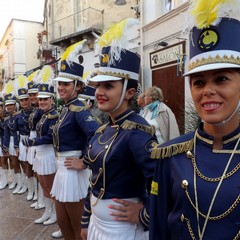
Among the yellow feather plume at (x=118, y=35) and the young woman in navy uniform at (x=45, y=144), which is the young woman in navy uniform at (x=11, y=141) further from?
the yellow feather plume at (x=118, y=35)

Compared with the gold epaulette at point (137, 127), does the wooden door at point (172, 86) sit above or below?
above

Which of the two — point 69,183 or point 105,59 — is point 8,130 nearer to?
point 69,183

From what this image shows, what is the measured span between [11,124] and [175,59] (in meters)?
4.49

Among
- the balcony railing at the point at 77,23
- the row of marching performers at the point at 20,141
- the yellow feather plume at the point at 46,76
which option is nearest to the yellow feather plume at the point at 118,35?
the yellow feather plume at the point at 46,76

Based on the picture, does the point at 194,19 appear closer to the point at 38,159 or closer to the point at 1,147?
the point at 38,159

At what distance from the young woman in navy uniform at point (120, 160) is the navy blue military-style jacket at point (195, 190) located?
0.39 m

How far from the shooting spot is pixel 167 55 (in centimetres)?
828

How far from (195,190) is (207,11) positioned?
77 cm

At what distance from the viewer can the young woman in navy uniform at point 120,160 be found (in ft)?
6.36

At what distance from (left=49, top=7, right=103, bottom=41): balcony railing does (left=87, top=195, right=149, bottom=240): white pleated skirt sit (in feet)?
49.1

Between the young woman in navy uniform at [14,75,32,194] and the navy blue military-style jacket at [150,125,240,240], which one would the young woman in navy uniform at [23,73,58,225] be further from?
the navy blue military-style jacket at [150,125,240,240]

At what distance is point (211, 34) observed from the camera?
4.22 feet

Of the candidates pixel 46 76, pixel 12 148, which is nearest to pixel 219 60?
pixel 46 76

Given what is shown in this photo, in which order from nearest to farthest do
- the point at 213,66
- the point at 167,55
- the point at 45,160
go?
the point at 213,66 → the point at 45,160 → the point at 167,55
